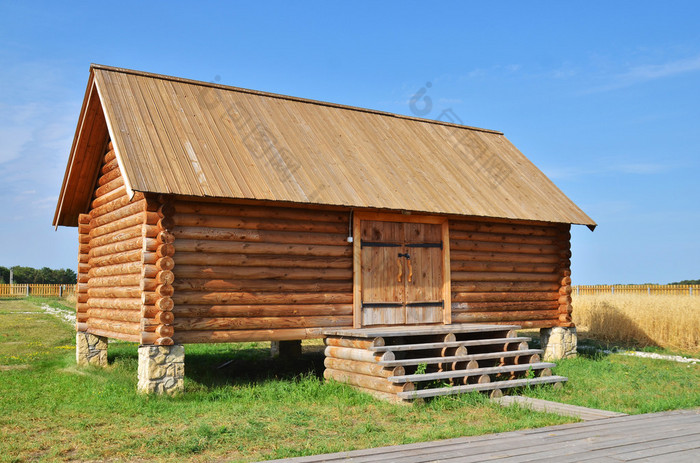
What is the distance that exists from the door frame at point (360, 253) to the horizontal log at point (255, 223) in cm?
35

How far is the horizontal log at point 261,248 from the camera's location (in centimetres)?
1116

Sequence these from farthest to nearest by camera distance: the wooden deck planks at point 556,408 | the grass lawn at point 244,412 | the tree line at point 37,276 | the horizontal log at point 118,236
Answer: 1. the tree line at point 37,276
2. the horizontal log at point 118,236
3. the wooden deck planks at point 556,408
4. the grass lawn at point 244,412

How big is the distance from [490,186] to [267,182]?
595 centimetres

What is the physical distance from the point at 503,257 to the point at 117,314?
27.7 feet

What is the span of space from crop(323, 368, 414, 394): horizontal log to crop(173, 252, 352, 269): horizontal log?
2.00 meters

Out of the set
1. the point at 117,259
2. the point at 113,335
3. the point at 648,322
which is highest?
the point at 117,259

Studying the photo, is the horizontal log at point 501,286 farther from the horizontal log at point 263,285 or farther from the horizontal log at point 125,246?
the horizontal log at point 125,246

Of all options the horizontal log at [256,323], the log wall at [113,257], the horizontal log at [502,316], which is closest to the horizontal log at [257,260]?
the log wall at [113,257]

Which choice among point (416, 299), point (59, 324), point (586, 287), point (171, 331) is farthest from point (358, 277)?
point (586, 287)

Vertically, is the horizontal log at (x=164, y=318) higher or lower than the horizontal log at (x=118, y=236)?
lower

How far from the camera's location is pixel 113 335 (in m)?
13.1

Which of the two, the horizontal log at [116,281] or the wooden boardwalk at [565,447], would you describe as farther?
the horizontal log at [116,281]

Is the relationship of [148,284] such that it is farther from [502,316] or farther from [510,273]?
[510,273]

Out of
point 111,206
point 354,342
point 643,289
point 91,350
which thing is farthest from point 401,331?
point 643,289
